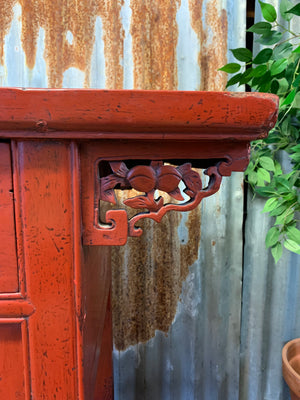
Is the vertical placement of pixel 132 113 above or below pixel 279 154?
above

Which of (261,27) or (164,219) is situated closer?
(261,27)

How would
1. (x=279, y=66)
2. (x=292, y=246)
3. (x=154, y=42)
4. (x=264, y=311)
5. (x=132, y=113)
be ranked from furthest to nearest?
(x=264, y=311)
(x=154, y=42)
(x=292, y=246)
(x=279, y=66)
(x=132, y=113)

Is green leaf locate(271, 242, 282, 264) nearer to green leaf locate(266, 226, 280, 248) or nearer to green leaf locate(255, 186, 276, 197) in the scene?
green leaf locate(266, 226, 280, 248)

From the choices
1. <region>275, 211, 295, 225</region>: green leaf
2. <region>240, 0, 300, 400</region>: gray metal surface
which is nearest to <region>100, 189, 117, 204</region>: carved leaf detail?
<region>275, 211, 295, 225</region>: green leaf

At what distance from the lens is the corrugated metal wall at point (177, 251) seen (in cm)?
119

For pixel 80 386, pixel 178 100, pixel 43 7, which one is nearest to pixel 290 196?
pixel 178 100

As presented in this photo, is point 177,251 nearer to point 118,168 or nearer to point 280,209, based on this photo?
point 280,209

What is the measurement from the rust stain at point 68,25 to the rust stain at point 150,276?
2.42 ft

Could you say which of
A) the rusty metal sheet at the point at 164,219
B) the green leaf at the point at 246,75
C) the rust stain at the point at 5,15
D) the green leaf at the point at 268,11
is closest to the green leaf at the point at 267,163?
the rusty metal sheet at the point at 164,219

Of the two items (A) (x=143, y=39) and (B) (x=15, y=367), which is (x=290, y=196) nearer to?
(A) (x=143, y=39)

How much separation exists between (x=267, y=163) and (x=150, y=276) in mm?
680

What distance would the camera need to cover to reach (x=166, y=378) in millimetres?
1344

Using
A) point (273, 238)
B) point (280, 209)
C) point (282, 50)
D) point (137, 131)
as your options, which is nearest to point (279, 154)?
point (280, 209)

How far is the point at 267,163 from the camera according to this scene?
118 centimetres
